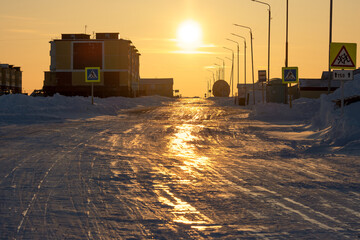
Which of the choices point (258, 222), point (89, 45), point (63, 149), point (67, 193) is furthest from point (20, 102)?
point (89, 45)

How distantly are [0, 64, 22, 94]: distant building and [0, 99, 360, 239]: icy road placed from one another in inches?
5122

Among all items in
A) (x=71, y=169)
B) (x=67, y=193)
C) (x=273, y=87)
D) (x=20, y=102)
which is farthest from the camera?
(x=273, y=87)

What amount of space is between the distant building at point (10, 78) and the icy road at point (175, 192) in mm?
130108

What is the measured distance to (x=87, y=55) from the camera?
364ft

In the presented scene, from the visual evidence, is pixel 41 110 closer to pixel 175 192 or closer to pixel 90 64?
pixel 175 192

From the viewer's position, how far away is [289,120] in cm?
3406

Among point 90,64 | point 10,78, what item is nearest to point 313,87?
point 90,64

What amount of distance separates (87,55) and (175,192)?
104 meters

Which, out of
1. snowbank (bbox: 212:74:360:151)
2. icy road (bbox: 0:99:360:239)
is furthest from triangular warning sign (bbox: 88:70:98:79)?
icy road (bbox: 0:99:360:239)

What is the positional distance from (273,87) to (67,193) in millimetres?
43107

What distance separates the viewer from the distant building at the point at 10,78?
144375mm

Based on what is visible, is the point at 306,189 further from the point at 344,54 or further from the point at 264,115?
the point at 264,115

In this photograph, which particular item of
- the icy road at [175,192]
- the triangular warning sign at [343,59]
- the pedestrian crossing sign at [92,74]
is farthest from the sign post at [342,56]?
the pedestrian crossing sign at [92,74]

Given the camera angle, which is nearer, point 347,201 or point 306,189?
point 347,201
